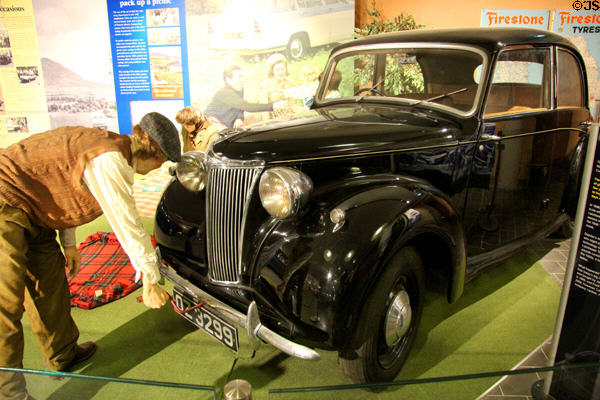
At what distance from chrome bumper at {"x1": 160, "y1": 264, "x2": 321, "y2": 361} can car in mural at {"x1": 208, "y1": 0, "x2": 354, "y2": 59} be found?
4127mm

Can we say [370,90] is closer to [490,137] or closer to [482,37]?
[482,37]

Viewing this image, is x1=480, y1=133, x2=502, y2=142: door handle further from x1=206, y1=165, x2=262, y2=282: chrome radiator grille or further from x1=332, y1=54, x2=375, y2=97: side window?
x1=206, y1=165, x2=262, y2=282: chrome radiator grille

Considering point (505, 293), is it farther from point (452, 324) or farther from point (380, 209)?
point (380, 209)

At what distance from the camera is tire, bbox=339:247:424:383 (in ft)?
5.41

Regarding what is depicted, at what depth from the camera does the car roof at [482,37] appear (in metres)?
2.34

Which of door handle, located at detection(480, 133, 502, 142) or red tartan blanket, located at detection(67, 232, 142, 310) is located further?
red tartan blanket, located at detection(67, 232, 142, 310)

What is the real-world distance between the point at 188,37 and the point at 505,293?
15.2 ft

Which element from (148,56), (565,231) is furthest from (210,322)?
(148,56)

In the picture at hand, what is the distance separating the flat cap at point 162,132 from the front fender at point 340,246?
23.2 inches

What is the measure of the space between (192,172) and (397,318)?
1272 mm

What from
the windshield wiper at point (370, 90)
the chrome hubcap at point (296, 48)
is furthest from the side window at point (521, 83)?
the chrome hubcap at point (296, 48)

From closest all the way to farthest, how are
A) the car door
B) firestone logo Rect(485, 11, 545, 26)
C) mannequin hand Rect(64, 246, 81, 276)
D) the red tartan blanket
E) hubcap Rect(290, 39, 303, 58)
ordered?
mannequin hand Rect(64, 246, 81, 276), the car door, the red tartan blanket, firestone logo Rect(485, 11, 545, 26), hubcap Rect(290, 39, 303, 58)

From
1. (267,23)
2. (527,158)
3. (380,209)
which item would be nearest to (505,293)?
(527,158)

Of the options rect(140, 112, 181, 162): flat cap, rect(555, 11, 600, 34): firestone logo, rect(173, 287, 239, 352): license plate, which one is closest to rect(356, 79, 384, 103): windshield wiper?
rect(140, 112, 181, 162): flat cap
